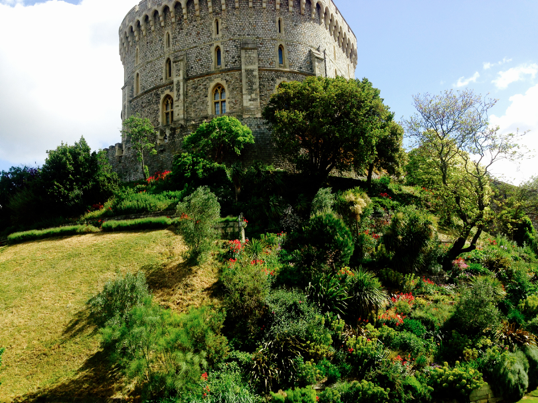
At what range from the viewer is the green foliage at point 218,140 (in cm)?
2367

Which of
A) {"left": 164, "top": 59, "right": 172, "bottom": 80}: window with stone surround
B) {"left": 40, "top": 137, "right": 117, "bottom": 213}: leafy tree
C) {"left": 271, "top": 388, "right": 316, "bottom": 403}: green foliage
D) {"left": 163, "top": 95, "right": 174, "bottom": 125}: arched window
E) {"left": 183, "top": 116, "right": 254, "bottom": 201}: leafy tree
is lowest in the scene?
{"left": 271, "top": 388, "right": 316, "bottom": 403}: green foliage

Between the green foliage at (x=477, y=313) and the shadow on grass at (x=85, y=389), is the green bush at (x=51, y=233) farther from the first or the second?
the green foliage at (x=477, y=313)

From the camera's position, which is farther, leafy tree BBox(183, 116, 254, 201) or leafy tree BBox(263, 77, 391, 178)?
leafy tree BBox(183, 116, 254, 201)

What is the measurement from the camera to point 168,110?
32281 millimetres

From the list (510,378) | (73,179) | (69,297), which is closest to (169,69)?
(73,179)

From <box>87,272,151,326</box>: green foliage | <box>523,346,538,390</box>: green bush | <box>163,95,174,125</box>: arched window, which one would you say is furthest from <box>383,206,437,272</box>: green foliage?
<box>163,95,174,125</box>: arched window

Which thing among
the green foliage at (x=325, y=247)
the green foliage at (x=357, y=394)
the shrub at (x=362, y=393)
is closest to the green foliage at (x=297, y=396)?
the green foliage at (x=357, y=394)

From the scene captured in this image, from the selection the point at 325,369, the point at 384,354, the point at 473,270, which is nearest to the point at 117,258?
the point at 325,369

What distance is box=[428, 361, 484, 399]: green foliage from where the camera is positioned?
10.2m

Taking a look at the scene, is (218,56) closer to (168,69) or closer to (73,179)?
(168,69)

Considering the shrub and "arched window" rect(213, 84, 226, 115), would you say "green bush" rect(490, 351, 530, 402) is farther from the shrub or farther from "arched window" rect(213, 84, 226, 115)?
"arched window" rect(213, 84, 226, 115)

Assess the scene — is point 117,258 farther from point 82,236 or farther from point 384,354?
point 384,354

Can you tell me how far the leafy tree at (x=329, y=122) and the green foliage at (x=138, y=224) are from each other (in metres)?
8.37

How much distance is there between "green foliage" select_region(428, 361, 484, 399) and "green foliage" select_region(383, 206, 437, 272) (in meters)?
5.45
